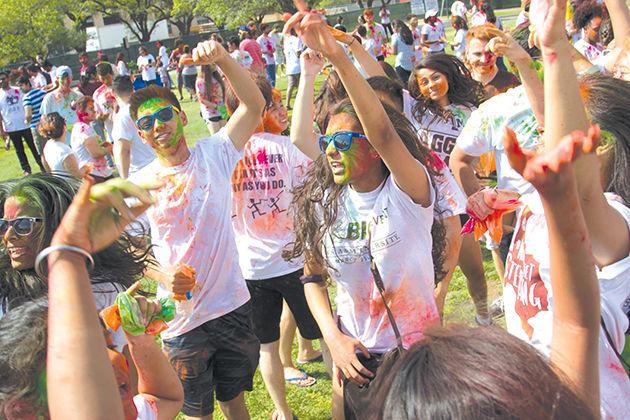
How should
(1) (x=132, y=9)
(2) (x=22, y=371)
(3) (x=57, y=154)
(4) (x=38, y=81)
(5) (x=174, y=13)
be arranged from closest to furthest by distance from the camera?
1. (2) (x=22, y=371)
2. (3) (x=57, y=154)
3. (4) (x=38, y=81)
4. (5) (x=174, y=13)
5. (1) (x=132, y=9)

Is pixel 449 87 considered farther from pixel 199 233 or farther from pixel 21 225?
pixel 21 225

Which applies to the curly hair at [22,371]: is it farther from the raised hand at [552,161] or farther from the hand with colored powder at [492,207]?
the hand with colored powder at [492,207]

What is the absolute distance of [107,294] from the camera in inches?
118

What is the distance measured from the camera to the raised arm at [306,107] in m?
3.92

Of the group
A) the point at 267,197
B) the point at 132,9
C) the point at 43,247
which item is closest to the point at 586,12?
the point at 267,197

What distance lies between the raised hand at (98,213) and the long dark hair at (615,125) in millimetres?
1492

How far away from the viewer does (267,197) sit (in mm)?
4359

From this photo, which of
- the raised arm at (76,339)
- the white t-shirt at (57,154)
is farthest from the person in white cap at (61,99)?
the raised arm at (76,339)

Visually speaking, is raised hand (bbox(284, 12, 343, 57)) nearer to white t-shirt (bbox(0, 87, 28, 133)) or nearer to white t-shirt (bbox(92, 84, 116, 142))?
white t-shirt (bbox(92, 84, 116, 142))

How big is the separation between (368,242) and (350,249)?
87 millimetres

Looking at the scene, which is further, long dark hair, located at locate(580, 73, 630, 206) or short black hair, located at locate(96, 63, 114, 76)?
short black hair, located at locate(96, 63, 114, 76)

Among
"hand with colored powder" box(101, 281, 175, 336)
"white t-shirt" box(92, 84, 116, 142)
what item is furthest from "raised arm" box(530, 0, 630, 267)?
"white t-shirt" box(92, 84, 116, 142)

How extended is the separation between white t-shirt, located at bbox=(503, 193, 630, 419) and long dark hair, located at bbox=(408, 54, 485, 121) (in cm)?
290

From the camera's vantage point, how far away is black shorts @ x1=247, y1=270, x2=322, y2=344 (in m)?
4.36
